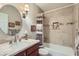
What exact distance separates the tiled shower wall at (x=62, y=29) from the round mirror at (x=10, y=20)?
31 cm

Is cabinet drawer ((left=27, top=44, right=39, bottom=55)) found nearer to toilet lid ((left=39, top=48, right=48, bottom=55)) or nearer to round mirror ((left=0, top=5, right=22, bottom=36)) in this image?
toilet lid ((left=39, top=48, right=48, bottom=55))

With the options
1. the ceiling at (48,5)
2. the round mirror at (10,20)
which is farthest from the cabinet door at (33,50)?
the ceiling at (48,5)

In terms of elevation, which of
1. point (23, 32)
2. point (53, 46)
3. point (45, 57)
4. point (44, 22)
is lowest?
point (45, 57)

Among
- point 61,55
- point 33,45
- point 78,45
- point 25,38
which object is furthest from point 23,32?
point 78,45

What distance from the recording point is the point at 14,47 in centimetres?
154

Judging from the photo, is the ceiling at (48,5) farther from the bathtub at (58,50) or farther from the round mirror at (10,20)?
the bathtub at (58,50)

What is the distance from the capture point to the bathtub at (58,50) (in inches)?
62.3

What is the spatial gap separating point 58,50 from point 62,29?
0.23 meters

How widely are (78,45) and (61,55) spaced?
0.21 metres

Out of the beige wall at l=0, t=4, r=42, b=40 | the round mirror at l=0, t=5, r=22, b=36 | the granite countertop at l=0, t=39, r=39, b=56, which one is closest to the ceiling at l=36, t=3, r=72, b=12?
the beige wall at l=0, t=4, r=42, b=40

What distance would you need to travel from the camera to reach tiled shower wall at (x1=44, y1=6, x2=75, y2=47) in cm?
157

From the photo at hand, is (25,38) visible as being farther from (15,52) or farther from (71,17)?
(71,17)

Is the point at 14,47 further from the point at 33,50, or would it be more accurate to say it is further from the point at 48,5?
the point at 48,5

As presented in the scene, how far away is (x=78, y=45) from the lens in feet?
5.20
